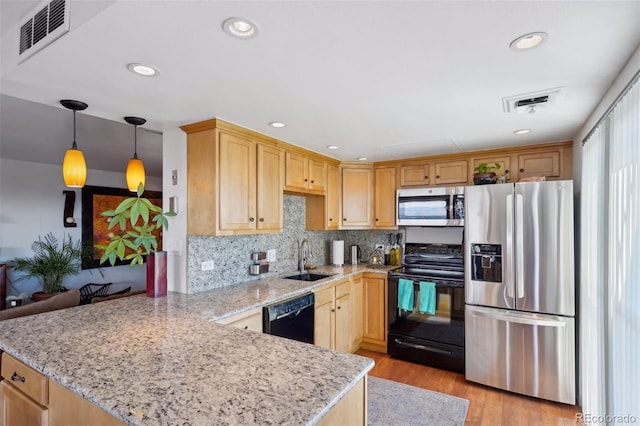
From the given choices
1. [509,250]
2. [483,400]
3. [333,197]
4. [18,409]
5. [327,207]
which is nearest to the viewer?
[18,409]

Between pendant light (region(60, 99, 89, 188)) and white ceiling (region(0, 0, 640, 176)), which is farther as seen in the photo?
pendant light (region(60, 99, 89, 188))

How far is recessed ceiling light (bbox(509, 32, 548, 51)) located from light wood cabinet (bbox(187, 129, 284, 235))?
6.41ft

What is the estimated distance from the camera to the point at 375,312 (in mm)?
3760

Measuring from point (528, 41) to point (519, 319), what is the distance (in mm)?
2377

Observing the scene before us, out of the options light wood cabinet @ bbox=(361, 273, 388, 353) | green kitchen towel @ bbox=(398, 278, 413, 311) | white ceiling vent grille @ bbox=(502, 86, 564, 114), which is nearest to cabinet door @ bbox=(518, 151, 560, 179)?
white ceiling vent grille @ bbox=(502, 86, 564, 114)

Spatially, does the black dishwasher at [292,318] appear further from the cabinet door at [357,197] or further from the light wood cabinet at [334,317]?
the cabinet door at [357,197]

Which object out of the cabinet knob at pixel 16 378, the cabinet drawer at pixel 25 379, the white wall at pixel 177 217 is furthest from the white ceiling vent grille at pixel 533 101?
the cabinet knob at pixel 16 378

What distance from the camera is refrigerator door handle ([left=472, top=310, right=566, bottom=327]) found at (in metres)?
2.72

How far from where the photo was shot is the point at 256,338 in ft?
5.07

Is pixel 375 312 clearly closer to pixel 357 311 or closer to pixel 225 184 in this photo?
pixel 357 311

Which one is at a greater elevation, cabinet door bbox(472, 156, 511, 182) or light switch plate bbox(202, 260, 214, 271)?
cabinet door bbox(472, 156, 511, 182)

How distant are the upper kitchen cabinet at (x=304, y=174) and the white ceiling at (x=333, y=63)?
585mm

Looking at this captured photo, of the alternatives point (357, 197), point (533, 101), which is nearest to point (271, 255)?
point (357, 197)

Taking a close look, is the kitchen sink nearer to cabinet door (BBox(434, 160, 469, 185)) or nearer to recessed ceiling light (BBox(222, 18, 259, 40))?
cabinet door (BBox(434, 160, 469, 185))
